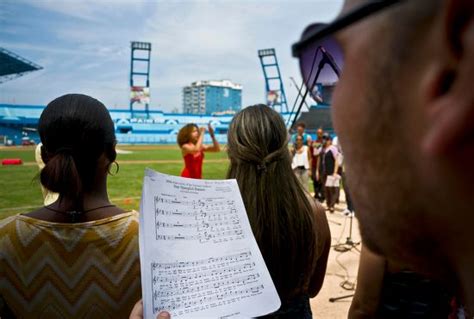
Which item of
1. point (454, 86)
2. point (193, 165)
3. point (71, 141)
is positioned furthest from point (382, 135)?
point (193, 165)

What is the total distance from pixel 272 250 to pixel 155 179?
82 centimetres

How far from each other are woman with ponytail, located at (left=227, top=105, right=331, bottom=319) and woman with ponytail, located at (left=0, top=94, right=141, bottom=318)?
0.59 m

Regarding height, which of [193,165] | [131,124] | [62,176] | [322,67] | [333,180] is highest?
[131,124]

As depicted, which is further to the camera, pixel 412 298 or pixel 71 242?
pixel 71 242

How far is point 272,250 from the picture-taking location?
178 cm

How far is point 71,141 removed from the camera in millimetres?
1590

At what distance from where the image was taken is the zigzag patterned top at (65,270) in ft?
4.86

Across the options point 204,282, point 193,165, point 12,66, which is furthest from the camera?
point 12,66

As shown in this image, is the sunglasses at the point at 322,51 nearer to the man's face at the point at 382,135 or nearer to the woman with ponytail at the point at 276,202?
the man's face at the point at 382,135

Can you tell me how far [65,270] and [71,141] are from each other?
55 centimetres

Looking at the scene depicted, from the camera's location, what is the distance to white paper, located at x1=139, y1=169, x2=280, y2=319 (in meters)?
1.05

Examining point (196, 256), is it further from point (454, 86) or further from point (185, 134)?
point (185, 134)

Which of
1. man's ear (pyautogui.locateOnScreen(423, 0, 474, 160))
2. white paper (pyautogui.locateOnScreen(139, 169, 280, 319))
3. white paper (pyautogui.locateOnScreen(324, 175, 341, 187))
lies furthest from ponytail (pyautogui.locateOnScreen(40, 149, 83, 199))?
white paper (pyautogui.locateOnScreen(324, 175, 341, 187))

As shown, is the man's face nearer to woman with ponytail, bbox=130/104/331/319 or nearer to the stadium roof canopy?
woman with ponytail, bbox=130/104/331/319
